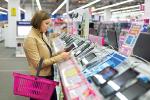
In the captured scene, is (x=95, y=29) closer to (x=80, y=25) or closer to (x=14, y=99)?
(x=80, y=25)

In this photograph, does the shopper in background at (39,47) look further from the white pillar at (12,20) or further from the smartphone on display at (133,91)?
the white pillar at (12,20)

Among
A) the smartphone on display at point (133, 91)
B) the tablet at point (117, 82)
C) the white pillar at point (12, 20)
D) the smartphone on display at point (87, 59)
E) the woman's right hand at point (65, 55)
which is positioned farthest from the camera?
the white pillar at point (12, 20)

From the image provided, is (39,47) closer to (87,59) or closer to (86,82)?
(87,59)

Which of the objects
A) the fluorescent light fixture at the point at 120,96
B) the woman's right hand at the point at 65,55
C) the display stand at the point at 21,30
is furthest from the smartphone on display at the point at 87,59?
the display stand at the point at 21,30

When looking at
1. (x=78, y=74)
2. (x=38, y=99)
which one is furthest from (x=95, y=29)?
(x=78, y=74)

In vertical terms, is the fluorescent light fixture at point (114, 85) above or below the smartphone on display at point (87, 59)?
below

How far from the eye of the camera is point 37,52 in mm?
3453

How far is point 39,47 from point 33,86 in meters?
0.44

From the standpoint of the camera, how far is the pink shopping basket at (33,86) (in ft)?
10.9

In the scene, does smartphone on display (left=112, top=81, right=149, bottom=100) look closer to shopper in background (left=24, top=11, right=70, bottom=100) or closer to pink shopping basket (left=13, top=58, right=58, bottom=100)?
pink shopping basket (left=13, top=58, right=58, bottom=100)

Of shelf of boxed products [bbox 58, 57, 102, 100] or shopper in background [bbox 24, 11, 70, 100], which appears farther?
shopper in background [bbox 24, 11, 70, 100]

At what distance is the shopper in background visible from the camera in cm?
342

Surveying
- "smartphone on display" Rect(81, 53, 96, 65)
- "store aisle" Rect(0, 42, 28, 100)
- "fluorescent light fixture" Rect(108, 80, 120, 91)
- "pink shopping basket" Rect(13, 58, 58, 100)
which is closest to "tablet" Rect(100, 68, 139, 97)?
"fluorescent light fixture" Rect(108, 80, 120, 91)

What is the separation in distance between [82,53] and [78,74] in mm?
1112
